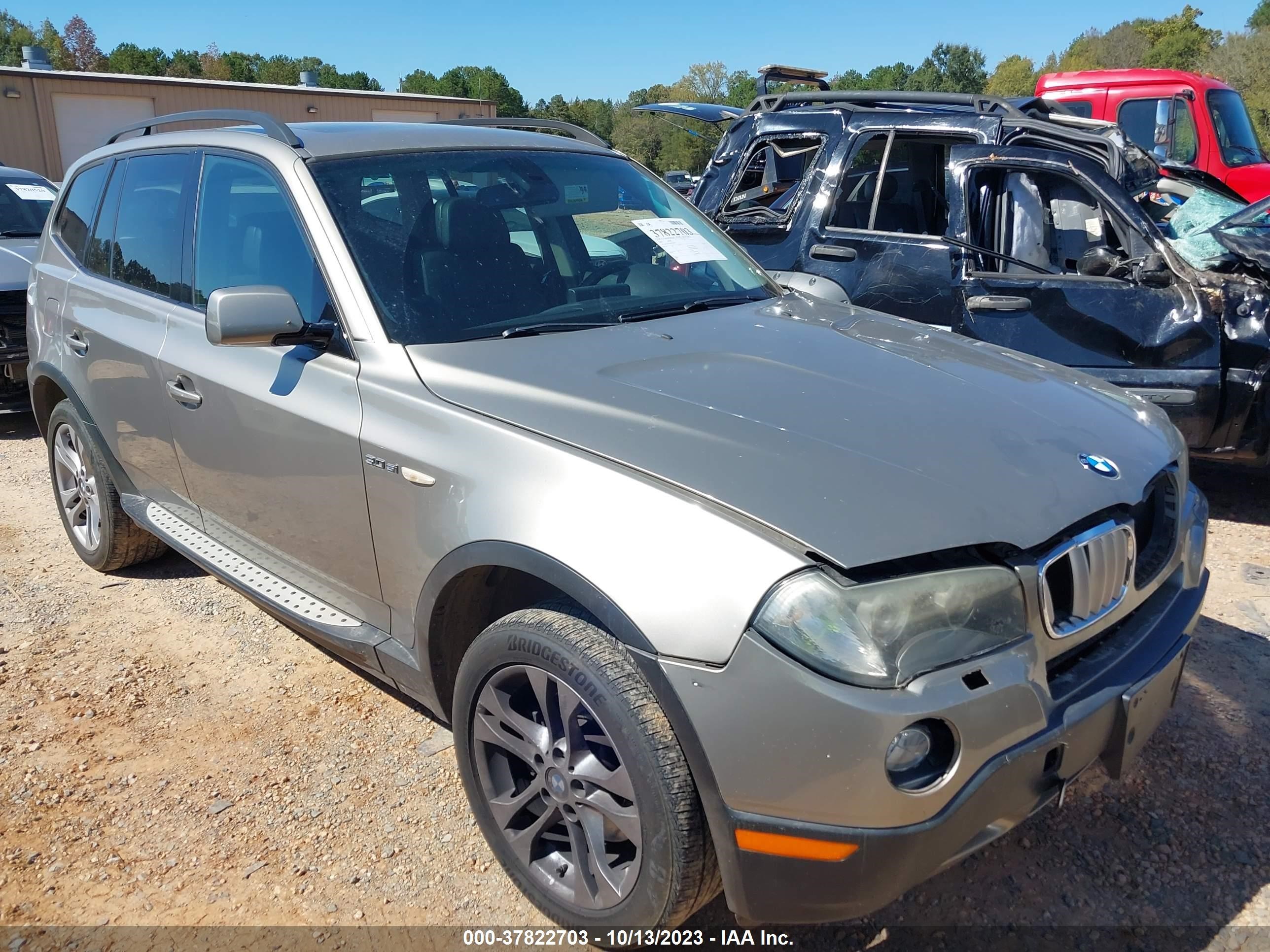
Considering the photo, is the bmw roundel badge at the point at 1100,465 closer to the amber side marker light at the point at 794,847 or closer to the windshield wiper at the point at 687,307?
the amber side marker light at the point at 794,847

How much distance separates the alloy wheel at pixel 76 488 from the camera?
432 centimetres

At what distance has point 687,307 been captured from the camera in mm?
3109

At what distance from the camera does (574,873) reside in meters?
2.25

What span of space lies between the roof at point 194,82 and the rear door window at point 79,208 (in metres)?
26.1

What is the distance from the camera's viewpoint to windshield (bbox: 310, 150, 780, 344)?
9.00 ft

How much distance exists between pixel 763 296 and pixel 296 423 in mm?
1636

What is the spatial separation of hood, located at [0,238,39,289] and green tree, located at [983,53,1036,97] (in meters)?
46.9

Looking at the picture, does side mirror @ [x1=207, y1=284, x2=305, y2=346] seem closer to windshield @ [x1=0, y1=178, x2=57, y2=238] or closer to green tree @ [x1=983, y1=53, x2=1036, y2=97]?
windshield @ [x1=0, y1=178, x2=57, y2=238]

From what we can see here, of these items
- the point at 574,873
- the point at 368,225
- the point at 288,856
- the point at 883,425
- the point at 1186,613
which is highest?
the point at 368,225

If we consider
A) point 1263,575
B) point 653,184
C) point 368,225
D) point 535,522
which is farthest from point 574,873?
point 1263,575

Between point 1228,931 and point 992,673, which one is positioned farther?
point 1228,931

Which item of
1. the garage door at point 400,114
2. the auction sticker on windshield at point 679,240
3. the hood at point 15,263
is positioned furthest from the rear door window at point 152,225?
the garage door at point 400,114

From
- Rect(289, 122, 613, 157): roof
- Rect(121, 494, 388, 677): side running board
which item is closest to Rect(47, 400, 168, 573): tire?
Rect(121, 494, 388, 677): side running board

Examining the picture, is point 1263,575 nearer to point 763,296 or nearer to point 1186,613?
point 1186,613
